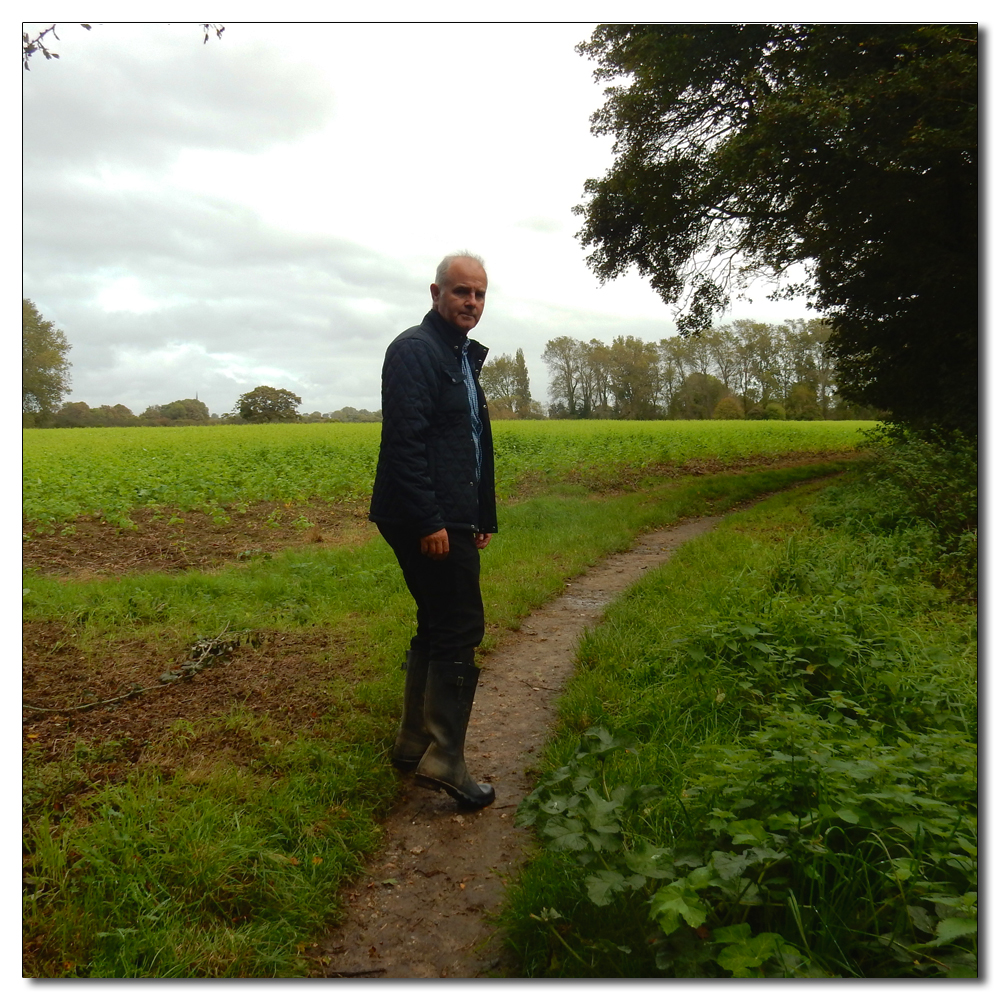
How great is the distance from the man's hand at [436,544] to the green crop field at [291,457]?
172 inches

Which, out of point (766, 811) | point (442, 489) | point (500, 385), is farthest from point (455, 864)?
point (500, 385)

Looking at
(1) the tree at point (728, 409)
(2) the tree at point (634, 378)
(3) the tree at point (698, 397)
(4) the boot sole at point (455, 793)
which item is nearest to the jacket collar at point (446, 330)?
(4) the boot sole at point (455, 793)

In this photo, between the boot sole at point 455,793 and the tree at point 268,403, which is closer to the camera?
the boot sole at point 455,793

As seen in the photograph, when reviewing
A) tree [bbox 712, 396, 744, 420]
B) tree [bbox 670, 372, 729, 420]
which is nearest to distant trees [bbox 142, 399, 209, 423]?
tree [bbox 670, 372, 729, 420]

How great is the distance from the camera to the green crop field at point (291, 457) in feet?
34.0

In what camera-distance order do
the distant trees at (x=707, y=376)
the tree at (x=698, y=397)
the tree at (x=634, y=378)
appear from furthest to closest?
the tree at (x=698, y=397) → the tree at (x=634, y=378) → the distant trees at (x=707, y=376)

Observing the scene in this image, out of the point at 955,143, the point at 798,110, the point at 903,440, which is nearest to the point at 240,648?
the point at 955,143

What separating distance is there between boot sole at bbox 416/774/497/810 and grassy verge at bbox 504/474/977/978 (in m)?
0.41

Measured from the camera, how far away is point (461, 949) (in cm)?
234

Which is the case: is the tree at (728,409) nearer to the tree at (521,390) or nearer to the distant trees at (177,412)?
the tree at (521,390)

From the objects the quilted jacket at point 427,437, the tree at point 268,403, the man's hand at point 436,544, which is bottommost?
the man's hand at point 436,544

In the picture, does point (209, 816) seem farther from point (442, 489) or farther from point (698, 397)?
point (698, 397)

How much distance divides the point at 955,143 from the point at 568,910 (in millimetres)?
5161

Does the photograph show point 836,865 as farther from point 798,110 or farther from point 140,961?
point 798,110
